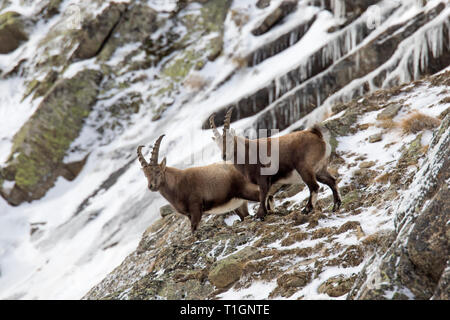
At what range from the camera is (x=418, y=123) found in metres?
9.23

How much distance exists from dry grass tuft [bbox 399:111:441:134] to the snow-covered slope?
7.41m

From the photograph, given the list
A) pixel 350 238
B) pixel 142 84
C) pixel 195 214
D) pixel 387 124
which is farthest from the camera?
pixel 142 84

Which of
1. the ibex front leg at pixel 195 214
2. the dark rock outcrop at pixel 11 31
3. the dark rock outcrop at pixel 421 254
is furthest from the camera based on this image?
the dark rock outcrop at pixel 11 31

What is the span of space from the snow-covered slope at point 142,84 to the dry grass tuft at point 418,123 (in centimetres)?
741

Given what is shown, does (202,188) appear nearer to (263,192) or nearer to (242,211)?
(242,211)

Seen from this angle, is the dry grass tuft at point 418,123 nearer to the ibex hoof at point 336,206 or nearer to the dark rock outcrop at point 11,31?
the ibex hoof at point 336,206

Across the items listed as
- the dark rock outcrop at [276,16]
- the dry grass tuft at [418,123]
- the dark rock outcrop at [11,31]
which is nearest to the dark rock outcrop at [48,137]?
the dark rock outcrop at [11,31]

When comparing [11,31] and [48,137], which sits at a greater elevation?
[11,31]

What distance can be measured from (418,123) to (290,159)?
3029 mm

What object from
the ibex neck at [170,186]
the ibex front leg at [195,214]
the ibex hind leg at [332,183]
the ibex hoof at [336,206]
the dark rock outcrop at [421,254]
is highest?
the dark rock outcrop at [421,254]

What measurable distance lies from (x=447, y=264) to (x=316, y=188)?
4.48m

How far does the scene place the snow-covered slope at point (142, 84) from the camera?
20766 mm

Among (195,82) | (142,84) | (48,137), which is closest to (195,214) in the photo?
(195,82)

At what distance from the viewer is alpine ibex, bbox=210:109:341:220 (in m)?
7.80
